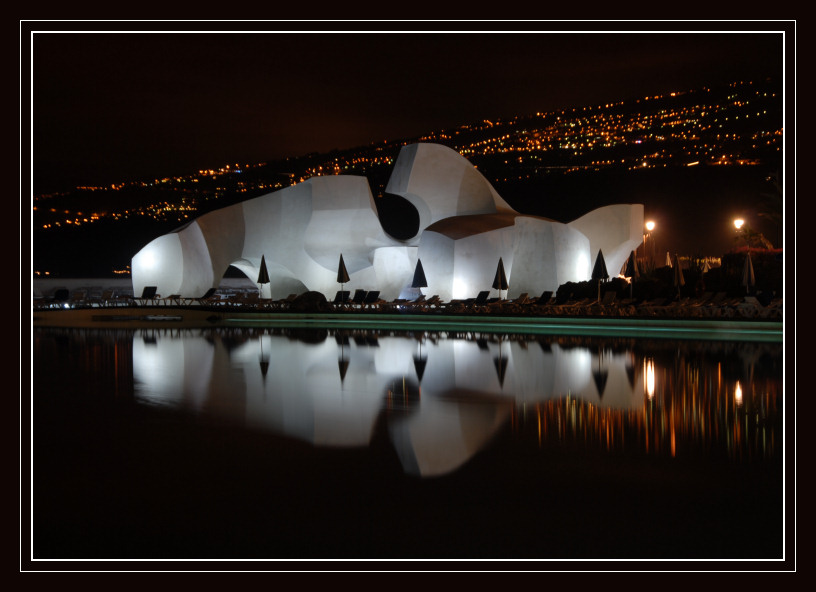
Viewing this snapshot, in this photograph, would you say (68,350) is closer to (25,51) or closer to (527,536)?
(25,51)

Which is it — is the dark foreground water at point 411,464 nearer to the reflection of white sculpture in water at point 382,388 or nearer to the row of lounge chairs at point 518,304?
the reflection of white sculpture in water at point 382,388

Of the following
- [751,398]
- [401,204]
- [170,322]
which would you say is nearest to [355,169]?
[401,204]

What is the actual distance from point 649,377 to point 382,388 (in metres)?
3.14

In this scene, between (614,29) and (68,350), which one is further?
(68,350)

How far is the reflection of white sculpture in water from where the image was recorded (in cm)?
615

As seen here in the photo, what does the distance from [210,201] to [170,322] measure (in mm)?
42608

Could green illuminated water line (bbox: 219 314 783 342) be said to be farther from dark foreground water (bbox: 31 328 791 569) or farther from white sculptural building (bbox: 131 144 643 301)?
dark foreground water (bbox: 31 328 791 569)

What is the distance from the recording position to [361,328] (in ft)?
64.9

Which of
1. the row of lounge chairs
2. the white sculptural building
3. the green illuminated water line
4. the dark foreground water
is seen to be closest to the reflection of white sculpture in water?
the dark foreground water

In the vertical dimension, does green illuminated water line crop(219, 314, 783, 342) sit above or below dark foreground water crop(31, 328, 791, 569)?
above

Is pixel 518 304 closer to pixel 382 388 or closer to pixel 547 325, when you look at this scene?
pixel 547 325

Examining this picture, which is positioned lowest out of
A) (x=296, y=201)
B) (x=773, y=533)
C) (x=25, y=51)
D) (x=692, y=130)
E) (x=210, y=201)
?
(x=773, y=533)

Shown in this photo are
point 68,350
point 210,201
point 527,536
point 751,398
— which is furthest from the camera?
point 210,201

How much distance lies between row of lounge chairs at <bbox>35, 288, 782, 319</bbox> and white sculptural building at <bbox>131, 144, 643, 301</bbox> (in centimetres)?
103
